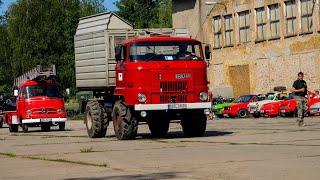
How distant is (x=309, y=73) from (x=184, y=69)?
3745cm

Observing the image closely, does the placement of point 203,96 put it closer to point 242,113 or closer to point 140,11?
point 242,113

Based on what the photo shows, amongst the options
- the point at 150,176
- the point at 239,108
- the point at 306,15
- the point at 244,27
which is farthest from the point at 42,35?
the point at 150,176

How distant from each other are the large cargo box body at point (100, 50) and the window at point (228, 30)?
139 feet

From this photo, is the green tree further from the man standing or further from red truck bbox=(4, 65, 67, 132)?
the man standing

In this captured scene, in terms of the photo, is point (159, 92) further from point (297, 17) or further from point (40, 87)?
point (297, 17)

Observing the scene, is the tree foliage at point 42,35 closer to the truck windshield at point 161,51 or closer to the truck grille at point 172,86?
the truck windshield at point 161,51

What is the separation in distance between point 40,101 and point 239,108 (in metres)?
16.6

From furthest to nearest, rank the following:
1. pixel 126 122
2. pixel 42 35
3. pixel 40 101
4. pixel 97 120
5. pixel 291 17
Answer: pixel 42 35
pixel 291 17
pixel 40 101
pixel 97 120
pixel 126 122

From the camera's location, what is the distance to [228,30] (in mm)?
67812

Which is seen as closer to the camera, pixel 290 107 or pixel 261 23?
pixel 290 107

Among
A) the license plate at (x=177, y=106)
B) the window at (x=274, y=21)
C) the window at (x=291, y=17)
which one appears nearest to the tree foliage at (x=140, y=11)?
the window at (x=274, y=21)

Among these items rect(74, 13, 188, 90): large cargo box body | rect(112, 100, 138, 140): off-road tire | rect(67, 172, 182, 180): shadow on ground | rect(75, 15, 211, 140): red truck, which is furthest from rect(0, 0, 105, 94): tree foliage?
rect(67, 172, 182, 180): shadow on ground

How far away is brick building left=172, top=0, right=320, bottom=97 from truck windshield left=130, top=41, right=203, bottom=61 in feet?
119

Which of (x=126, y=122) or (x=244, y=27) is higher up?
(x=244, y=27)
